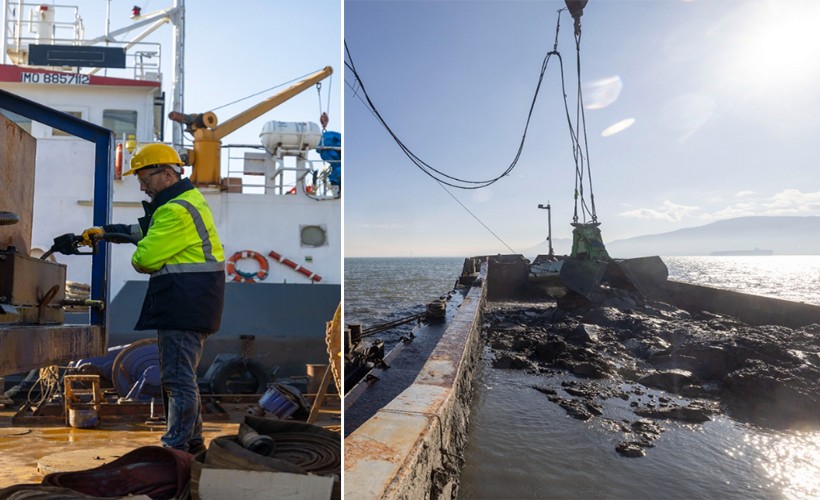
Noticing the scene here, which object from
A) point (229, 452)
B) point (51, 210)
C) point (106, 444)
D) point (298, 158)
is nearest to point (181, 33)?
point (298, 158)

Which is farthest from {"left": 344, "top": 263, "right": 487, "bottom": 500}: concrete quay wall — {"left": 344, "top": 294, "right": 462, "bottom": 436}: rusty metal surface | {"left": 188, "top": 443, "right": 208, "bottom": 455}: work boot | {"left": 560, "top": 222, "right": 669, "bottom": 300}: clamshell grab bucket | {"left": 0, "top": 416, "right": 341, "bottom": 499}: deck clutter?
{"left": 560, "top": 222, "right": 669, "bottom": 300}: clamshell grab bucket

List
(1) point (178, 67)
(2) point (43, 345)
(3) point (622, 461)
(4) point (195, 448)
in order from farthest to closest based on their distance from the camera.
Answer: (1) point (178, 67), (3) point (622, 461), (4) point (195, 448), (2) point (43, 345)

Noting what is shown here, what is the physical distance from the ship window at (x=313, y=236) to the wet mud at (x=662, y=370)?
3108 mm

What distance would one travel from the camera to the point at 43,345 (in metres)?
2.48

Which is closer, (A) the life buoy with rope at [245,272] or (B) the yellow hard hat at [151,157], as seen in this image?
(B) the yellow hard hat at [151,157]

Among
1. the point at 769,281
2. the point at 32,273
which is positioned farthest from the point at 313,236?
the point at 769,281

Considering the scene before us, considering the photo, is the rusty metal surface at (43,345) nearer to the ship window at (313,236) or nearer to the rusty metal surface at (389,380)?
the rusty metal surface at (389,380)

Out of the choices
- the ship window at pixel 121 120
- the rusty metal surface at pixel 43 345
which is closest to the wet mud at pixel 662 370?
the rusty metal surface at pixel 43 345

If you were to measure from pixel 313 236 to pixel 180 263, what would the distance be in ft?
21.3

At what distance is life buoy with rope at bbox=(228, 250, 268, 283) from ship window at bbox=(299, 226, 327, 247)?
0.66 metres

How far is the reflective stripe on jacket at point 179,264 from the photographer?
8.13ft

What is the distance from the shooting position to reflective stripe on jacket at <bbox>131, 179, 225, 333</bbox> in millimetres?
2479

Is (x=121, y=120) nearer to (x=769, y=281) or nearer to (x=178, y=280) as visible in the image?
(x=178, y=280)

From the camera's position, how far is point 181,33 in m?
10.1
